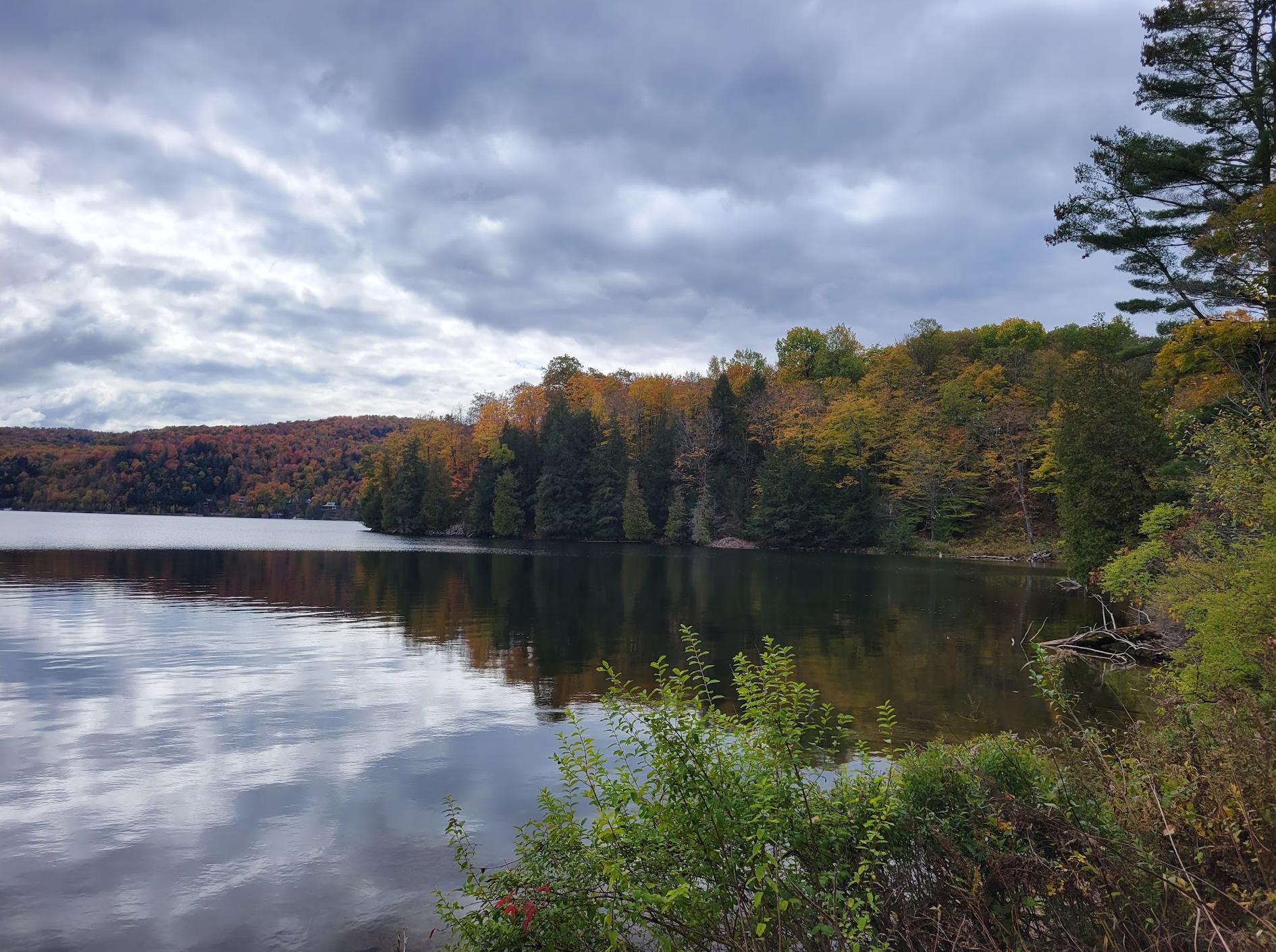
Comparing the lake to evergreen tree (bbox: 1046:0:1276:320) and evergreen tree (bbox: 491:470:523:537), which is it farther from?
evergreen tree (bbox: 491:470:523:537)

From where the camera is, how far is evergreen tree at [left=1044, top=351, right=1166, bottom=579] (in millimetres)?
26125

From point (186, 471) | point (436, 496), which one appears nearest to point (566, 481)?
point (436, 496)

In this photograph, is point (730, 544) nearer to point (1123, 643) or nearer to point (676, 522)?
point (676, 522)

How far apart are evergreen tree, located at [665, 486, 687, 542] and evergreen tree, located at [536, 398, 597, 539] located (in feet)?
36.7

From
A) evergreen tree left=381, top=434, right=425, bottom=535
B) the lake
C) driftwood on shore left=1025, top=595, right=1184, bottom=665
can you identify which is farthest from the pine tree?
driftwood on shore left=1025, top=595, right=1184, bottom=665

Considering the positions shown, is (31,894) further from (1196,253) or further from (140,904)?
(1196,253)

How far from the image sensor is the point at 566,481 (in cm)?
8550

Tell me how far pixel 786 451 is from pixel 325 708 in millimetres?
60881

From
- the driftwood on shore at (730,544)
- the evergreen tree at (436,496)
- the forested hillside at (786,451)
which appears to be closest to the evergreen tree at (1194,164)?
the forested hillside at (786,451)

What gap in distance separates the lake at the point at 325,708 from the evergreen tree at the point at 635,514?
41.5m

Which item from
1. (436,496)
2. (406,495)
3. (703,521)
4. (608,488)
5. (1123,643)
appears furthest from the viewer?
(406,495)

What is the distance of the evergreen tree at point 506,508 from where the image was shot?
87.0 meters

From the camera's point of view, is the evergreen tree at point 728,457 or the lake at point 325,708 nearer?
the lake at point 325,708

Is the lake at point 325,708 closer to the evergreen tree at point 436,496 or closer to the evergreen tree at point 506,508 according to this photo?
the evergreen tree at point 506,508
